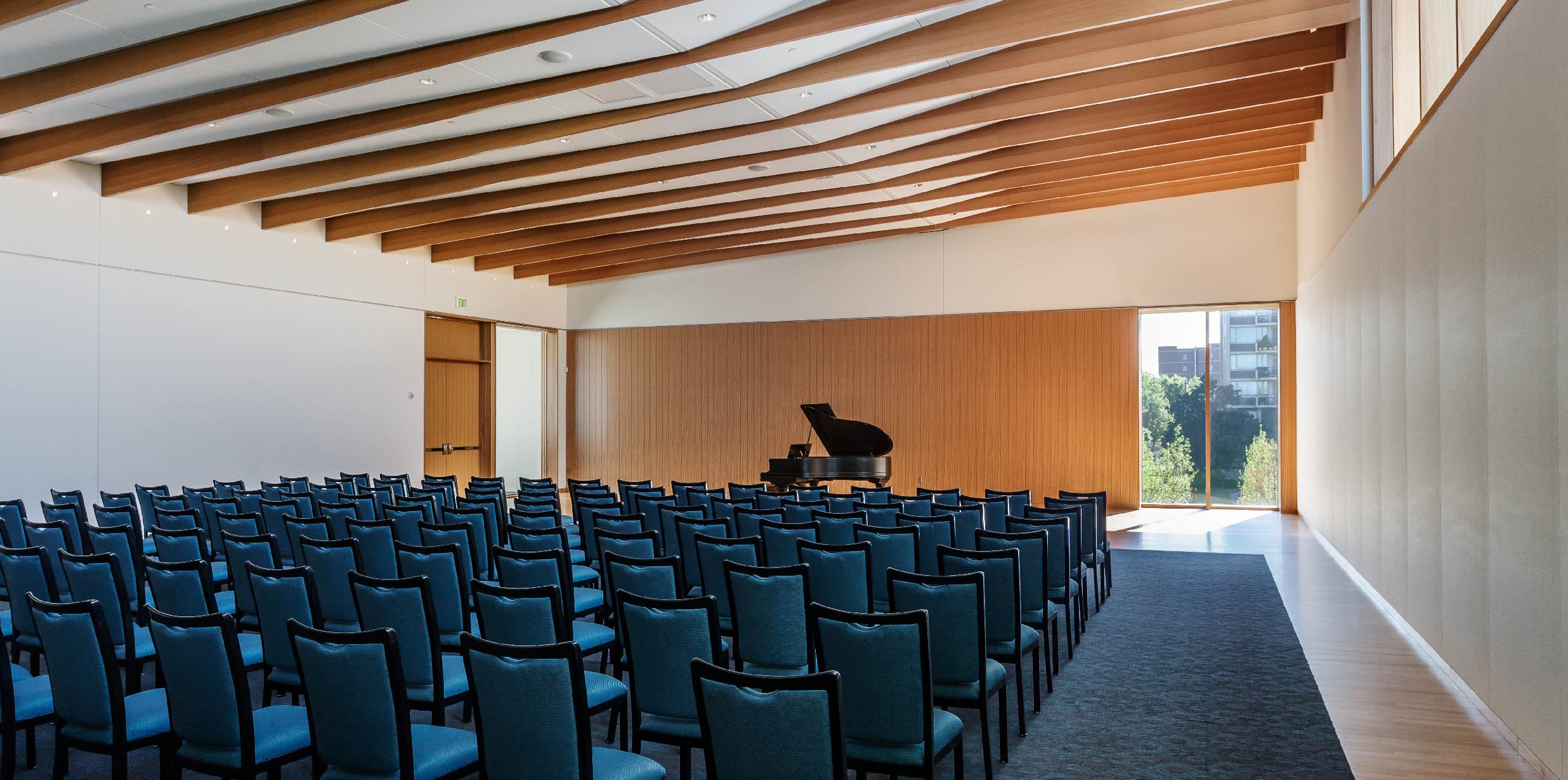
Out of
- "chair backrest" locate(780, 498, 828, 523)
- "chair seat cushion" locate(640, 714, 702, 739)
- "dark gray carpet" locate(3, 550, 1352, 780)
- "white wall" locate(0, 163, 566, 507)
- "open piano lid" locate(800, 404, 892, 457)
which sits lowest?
"dark gray carpet" locate(3, 550, 1352, 780)

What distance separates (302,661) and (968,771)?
2.55m

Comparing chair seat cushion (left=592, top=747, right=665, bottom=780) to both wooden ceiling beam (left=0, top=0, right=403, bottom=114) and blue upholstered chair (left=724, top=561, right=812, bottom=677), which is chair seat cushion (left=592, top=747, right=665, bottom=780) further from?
wooden ceiling beam (left=0, top=0, right=403, bottom=114)

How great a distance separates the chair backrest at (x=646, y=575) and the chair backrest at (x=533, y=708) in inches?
61.5

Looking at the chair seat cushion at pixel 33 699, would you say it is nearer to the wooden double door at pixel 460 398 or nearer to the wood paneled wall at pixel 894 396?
the wooden double door at pixel 460 398

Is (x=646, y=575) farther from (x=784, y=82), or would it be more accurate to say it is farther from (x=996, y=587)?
(x=784, y=82)

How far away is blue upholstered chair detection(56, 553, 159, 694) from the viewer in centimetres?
433

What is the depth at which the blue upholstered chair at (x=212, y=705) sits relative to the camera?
10.1ft

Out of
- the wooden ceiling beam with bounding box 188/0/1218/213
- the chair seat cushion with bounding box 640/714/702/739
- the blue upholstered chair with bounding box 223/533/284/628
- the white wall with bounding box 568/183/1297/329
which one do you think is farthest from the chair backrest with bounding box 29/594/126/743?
the white wall with bounding box 568/183/1297/329

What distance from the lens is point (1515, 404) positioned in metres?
4.18

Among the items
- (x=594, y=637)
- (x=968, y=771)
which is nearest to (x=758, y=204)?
(x=594, y=637)

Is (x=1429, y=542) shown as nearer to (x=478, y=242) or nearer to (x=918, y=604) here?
(x=918, y=604)

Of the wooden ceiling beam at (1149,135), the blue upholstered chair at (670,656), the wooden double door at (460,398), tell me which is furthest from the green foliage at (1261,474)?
the blue upholstered chair at (670,656)

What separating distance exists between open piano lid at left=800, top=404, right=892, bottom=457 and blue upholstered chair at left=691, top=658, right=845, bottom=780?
402 inches

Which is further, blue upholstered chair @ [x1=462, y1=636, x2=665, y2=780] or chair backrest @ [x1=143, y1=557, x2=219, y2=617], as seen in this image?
chair backrest @ [x1=143, y1=557, x2=219, y2=617]
